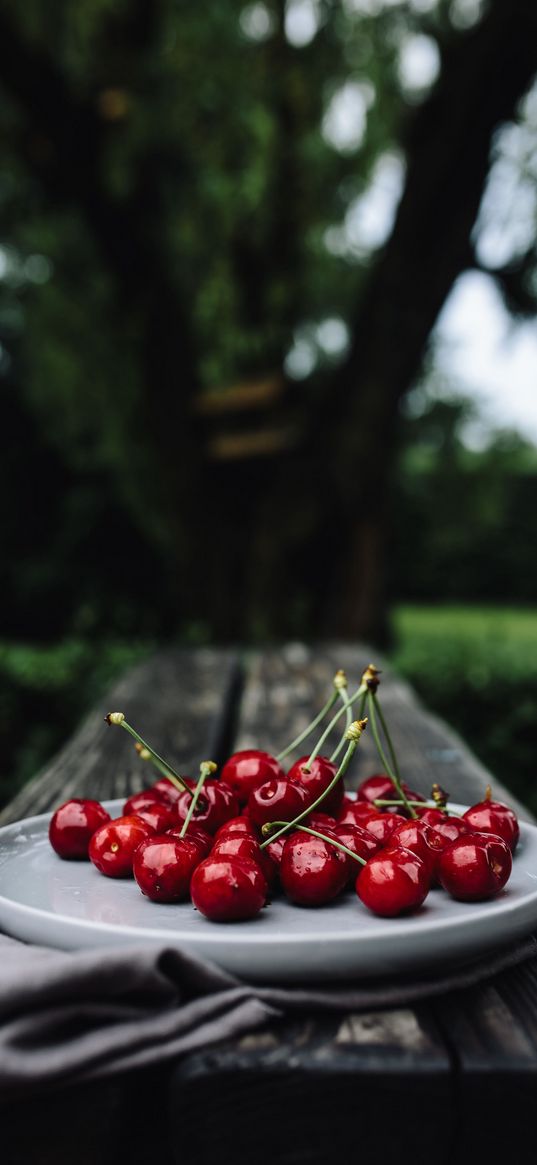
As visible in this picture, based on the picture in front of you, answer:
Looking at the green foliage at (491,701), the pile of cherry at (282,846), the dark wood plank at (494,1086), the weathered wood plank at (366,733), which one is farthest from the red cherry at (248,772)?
the green foliage at (491,701)

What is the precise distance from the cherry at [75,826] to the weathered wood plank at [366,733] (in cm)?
65

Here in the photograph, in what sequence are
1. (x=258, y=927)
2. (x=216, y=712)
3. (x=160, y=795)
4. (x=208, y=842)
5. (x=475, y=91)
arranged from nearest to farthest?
(x=258, y=927) → (x=208, y=842) → (x=160, y=795) → (x=216, y=712) → (x=475, y=91)

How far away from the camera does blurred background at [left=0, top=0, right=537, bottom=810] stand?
4.46 m

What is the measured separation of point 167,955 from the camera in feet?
2.37

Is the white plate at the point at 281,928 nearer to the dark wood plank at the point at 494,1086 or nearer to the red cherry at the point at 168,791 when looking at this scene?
the dark wood plank at the point at 494,1086

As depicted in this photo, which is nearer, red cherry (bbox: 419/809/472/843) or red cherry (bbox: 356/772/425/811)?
red cherry (bbox: 419/809/472/843)

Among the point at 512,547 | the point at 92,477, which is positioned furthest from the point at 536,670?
the point at 512,547

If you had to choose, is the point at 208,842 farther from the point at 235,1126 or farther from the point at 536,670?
the point at 536,670

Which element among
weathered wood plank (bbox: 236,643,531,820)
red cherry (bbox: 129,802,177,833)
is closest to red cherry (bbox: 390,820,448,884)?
red cherry (bbox: 129,802,177,833)

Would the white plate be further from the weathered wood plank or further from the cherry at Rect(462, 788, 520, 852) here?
the weathered wood plank

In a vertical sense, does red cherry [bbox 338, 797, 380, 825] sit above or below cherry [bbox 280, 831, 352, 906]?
above

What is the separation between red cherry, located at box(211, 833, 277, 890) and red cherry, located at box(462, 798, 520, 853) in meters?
0.22

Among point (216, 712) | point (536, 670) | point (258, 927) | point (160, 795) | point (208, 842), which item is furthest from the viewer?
point (536, 670)

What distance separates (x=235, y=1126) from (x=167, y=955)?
0.39 ft
